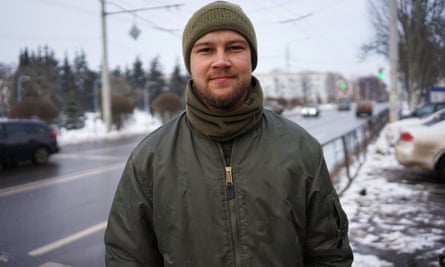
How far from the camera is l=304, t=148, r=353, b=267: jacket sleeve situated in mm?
1497

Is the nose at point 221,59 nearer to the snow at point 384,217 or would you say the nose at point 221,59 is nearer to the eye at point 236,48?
the eye at point 236,48

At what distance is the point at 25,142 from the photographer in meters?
10.9

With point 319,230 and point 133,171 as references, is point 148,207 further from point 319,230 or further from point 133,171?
point 319,230

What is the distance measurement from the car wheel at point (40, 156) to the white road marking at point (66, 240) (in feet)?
23.4

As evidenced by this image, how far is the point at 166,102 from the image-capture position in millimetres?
29594

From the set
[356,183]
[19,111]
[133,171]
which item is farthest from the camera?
[19,111]

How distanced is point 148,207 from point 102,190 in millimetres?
6452

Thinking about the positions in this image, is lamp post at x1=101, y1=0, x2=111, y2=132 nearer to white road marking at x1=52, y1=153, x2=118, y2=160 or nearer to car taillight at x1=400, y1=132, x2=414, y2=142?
white road marking at x1=52, y1=153, x2=118, y2=160

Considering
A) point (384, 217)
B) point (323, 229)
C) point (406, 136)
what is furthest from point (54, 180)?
point (323, 229)

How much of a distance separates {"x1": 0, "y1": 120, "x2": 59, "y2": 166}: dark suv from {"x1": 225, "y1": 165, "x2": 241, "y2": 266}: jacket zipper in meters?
10.8

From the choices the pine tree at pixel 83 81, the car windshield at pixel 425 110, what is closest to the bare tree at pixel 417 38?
the car windshield at pixel 425 110

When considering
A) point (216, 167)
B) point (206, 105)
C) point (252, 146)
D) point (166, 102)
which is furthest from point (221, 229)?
point (166, 102)

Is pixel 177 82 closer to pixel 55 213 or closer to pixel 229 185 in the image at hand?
pixel 55 213

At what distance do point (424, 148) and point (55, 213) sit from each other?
23.5ft
